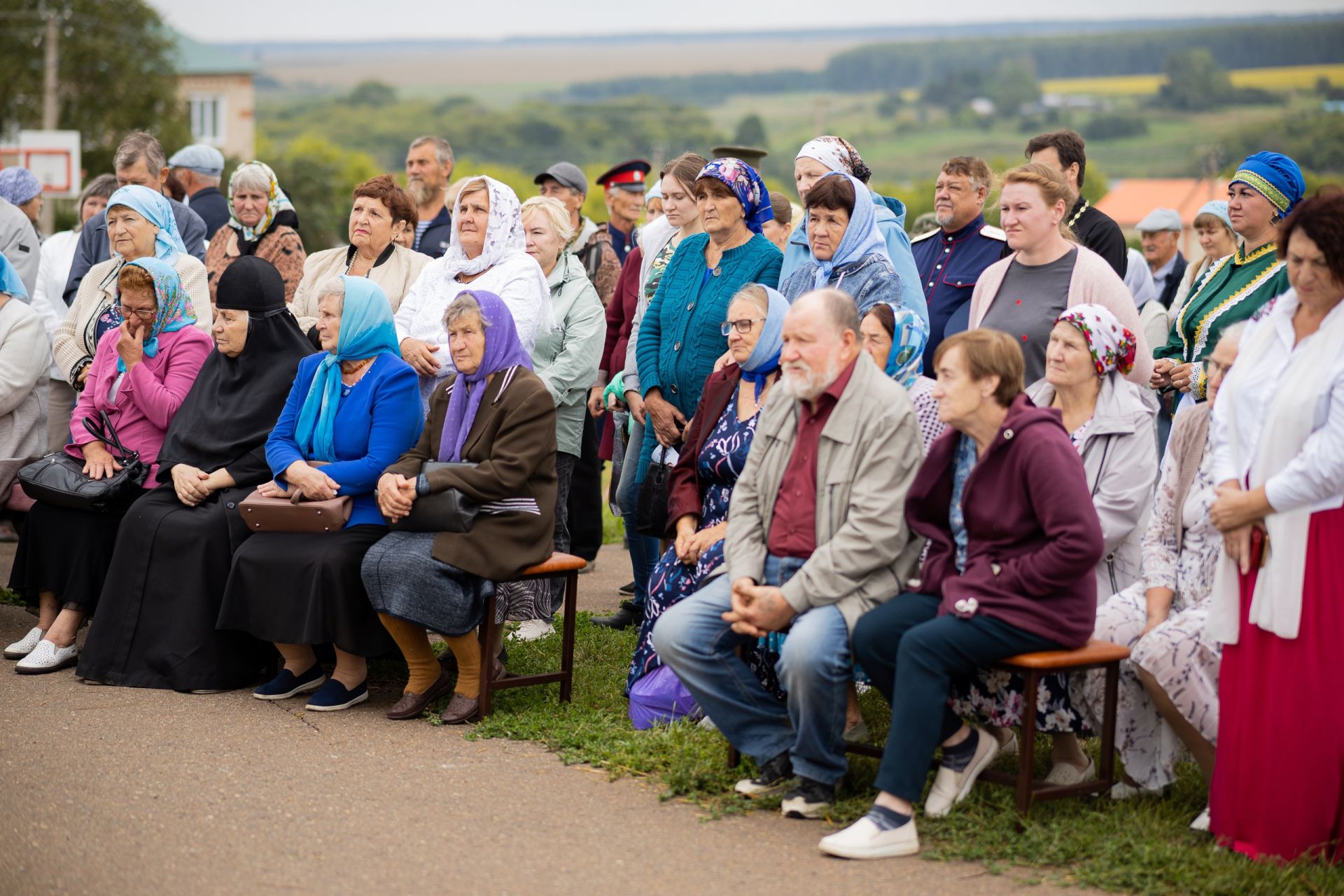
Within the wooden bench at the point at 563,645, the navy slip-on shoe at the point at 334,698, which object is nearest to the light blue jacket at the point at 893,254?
the wooden bench at the point at 563,645

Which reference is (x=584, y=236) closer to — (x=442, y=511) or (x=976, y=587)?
(x=442, y=511)

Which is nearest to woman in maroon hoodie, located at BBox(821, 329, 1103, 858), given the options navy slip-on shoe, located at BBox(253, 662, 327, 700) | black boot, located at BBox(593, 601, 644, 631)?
navy slip-on shoe, located at BBox(253, 662, 327, 700)

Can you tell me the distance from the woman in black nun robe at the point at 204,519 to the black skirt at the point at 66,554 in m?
0.32

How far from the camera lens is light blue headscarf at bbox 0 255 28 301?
281 inches

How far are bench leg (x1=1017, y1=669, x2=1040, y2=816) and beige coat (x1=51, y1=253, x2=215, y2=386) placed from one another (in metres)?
4.77

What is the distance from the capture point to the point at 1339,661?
4.01 meters

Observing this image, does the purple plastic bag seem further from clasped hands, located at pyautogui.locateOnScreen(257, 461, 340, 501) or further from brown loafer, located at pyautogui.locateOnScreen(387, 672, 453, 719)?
clasped hands, located at pyautogui.locateOnScreen(257, 461, 340, 501)

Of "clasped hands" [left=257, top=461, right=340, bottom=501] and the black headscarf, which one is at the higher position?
the black headscarf

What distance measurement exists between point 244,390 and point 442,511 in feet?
4.67

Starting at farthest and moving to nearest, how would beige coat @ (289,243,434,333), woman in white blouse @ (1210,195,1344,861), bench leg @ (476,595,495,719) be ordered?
beige coat @ (289,243,434,333) → bench leg @ (476,595,495,719) → woman in white blouse @ (1210,195,1344,861)

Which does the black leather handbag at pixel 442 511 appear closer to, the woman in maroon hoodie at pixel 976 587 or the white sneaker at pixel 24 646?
the woman in maroon hoodie at pixel 976 587

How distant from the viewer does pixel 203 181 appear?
9664 mm

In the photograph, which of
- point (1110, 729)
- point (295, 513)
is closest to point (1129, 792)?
point (1110, 729)

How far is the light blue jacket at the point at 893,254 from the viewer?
18.8 ft
